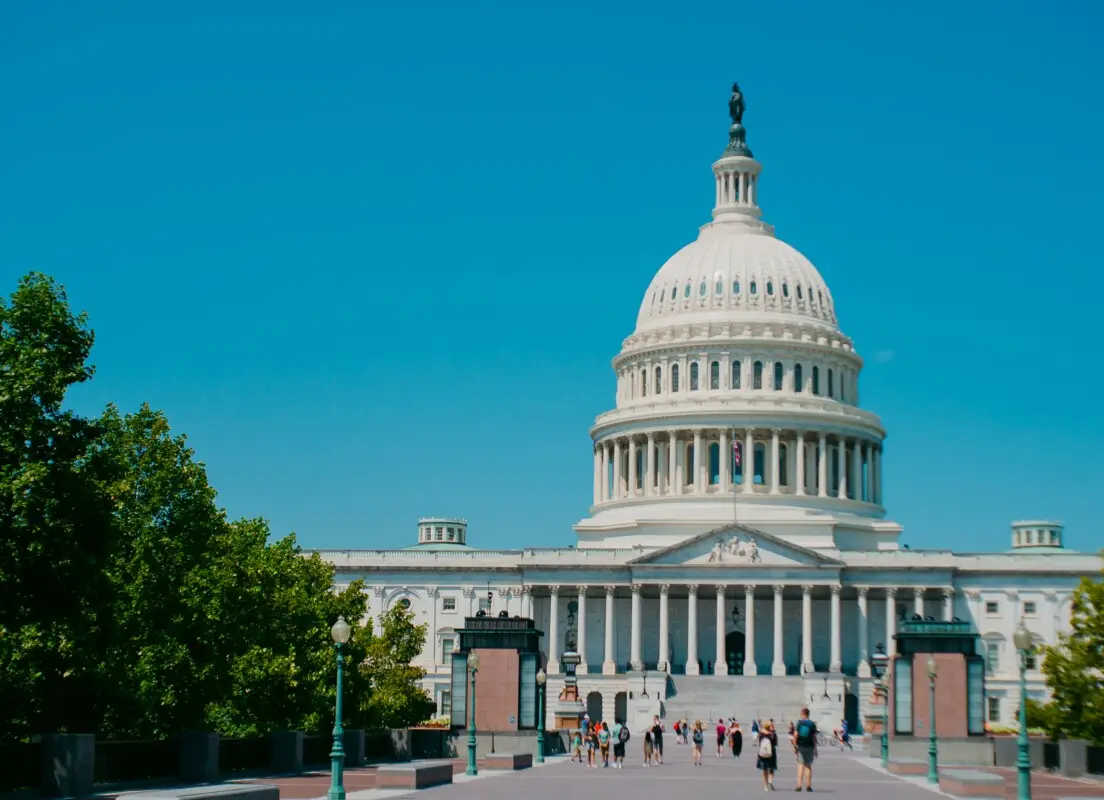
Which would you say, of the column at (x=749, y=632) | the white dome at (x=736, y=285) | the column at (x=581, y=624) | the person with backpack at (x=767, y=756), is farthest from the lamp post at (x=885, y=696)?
the white dome at (x=736, y=285)

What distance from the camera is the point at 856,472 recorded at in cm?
15638

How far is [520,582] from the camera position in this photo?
475 ft

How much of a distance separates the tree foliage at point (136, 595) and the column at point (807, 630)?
44.5m

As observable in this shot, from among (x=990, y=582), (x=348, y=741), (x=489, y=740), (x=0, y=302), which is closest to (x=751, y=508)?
(x=990, y=582)

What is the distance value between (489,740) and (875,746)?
2310 centimetres

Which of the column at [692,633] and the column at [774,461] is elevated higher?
the column at [774,461]

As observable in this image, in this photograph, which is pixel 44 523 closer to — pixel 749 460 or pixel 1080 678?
pixel 1080 678

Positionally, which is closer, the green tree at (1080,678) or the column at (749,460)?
the green tree at (1080,678)

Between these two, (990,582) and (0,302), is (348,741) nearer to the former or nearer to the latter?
(0,302)

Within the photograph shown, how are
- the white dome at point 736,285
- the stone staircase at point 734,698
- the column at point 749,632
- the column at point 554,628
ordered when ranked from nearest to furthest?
the stone staircase at point 734,698 → the column at point 749,632 → the column at point 554,628 → the white dome at point 736,285

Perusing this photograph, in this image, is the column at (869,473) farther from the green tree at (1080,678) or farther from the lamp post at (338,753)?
the lamp post at (338,753)

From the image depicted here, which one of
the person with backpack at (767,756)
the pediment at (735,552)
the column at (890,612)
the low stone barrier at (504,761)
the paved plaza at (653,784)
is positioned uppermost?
the pediment at (735,552)

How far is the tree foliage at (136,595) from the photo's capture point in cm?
4966

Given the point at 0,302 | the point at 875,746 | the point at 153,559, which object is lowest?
the point at 875,746
